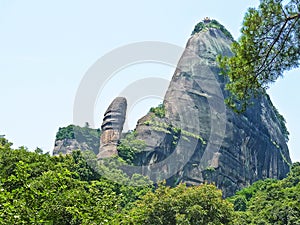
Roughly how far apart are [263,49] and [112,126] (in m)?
33.3

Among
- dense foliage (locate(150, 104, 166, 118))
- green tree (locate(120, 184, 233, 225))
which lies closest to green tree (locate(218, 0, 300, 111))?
green tree (locate(120, 184, 233, 225))

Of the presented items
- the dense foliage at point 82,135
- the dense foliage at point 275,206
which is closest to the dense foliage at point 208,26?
the dense foliage at point 82,135

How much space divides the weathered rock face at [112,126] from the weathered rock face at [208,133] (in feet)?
5.99

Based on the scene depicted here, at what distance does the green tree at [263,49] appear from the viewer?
764cm

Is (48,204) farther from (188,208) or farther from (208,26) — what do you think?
(208,26)

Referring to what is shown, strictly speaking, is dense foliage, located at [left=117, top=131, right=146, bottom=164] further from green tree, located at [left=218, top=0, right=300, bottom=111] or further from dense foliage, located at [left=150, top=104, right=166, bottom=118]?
green tree, located at [left=218, top=0, right=300, bottom=111]

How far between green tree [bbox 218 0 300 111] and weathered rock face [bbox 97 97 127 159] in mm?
30785

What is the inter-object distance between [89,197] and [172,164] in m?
29.5

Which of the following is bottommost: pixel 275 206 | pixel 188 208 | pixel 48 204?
pixel 48 204

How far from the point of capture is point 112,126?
40750 mm

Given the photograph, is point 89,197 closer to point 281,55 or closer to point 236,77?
point 236,77

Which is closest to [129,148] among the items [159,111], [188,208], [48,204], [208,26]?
[159,111]

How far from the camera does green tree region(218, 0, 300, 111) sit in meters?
7.64

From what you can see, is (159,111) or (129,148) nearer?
(129,148)
